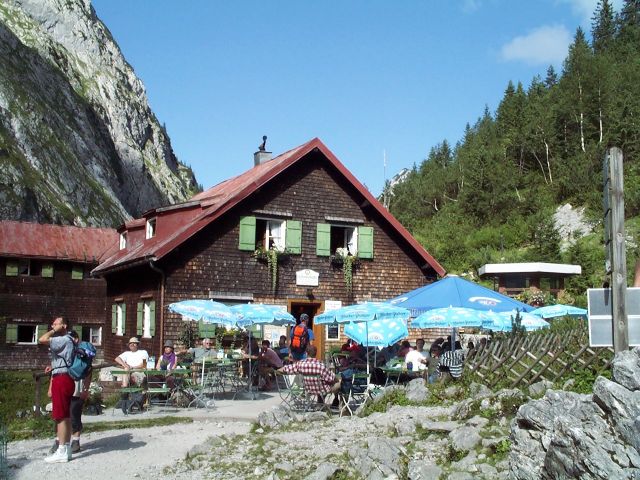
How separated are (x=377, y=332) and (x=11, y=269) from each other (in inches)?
856

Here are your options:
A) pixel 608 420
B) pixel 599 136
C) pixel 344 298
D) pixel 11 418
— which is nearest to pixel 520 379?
pixel 608 420

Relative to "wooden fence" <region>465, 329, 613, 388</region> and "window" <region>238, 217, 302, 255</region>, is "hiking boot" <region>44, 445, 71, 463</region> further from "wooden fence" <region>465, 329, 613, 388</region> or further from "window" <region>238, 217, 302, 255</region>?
"window" <region>238, 217, 302, 255</region>

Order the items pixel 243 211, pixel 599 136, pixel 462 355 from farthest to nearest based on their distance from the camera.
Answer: pixel 599 136, pixel 243 211, pixel 462 355

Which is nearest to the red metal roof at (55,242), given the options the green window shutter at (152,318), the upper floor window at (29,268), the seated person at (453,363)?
the upper floor window at (29,268)

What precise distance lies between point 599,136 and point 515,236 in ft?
41.4

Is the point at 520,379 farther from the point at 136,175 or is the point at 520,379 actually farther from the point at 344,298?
the point at 136,175

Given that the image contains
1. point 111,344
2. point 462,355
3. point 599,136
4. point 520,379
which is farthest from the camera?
point 599,136

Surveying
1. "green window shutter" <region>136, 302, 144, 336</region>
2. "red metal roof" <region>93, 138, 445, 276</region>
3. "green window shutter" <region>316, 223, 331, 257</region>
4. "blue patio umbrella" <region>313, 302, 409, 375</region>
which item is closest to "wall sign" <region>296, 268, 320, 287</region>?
"green window shutter" <region>316, 223, 331, 257</region>

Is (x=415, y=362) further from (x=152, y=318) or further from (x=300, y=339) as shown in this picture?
(x=152, y=318)

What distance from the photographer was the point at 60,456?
10.3 metres

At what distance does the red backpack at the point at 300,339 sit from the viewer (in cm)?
2102

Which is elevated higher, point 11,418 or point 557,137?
point 557,137

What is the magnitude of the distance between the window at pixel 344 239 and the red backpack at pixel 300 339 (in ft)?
16.2

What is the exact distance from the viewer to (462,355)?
49.3 ft
